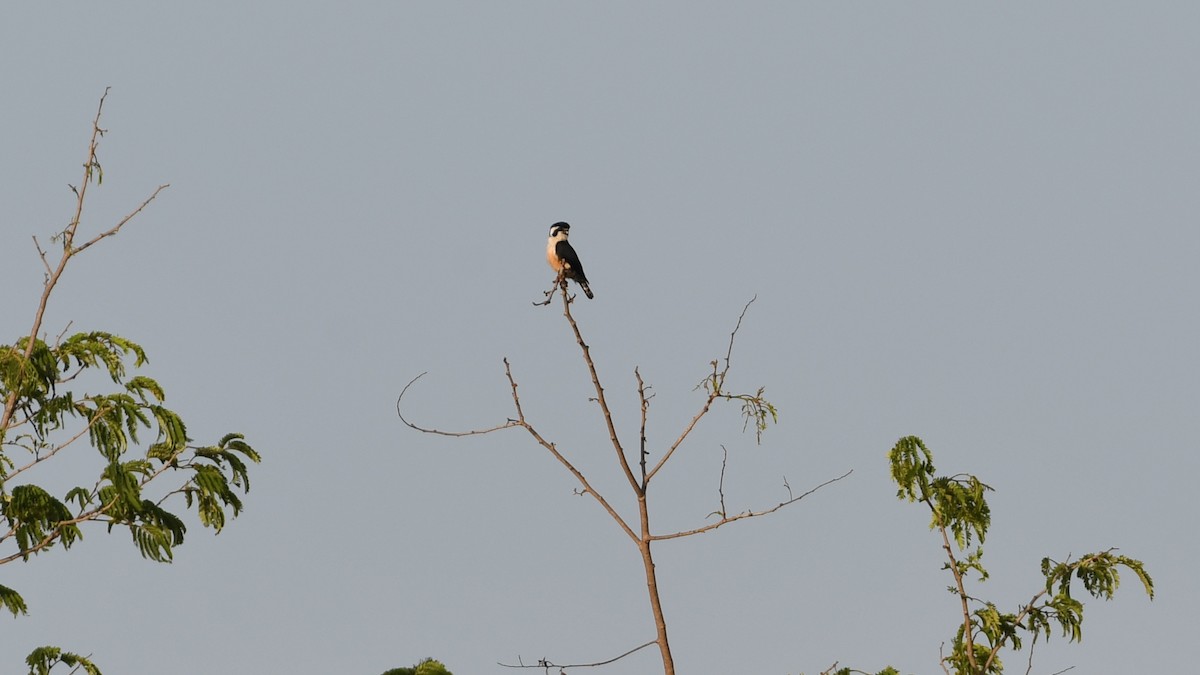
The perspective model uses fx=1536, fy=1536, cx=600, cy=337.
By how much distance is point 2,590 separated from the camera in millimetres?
8914

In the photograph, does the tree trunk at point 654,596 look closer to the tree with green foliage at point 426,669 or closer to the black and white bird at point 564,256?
the tree with green foliage at point 426,669

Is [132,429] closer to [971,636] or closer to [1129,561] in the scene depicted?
[971,636]

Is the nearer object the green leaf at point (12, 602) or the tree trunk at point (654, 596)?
the tree trunk at point (654, 596)

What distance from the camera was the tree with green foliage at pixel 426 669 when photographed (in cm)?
467

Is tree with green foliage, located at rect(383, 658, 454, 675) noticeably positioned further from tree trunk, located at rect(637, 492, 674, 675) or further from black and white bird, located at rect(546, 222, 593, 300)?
black and white bird, located at rect(546, 222, 593, 300)

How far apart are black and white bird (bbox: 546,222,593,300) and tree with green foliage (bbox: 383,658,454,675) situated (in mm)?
14932

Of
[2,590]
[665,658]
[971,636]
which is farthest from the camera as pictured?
[2,590]

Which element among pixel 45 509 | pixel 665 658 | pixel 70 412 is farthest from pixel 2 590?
pixel 665 658

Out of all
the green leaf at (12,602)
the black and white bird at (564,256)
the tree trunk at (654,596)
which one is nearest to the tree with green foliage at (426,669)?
the tree trunk at (654,596)

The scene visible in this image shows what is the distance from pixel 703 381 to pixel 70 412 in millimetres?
4445

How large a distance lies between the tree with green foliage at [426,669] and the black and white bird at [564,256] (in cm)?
1493

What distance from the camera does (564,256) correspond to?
19922 millimetres

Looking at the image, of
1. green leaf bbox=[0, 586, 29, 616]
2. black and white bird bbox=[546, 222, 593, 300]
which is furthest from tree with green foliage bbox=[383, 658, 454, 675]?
black and white bird bbox=[546, 222, 593, 300]

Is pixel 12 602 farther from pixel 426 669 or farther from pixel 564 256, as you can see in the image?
pixel 564 256
